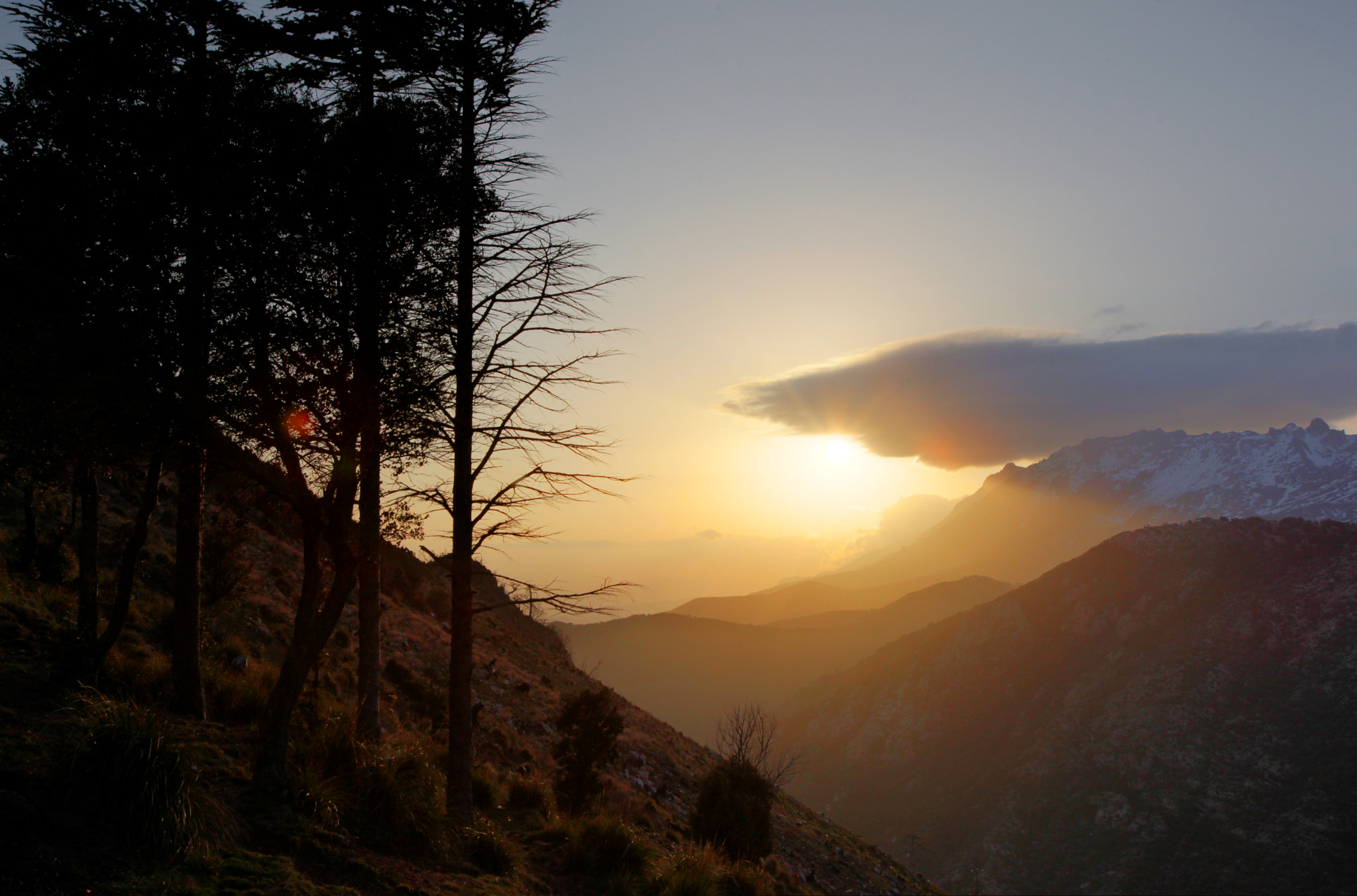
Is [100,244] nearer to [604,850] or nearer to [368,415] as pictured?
[368,415]

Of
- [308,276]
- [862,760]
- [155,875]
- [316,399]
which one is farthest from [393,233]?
[862,760]

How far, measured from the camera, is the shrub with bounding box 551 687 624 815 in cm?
2048

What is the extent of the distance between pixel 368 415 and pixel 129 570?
15.8 feet

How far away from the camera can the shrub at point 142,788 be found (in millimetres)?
6047

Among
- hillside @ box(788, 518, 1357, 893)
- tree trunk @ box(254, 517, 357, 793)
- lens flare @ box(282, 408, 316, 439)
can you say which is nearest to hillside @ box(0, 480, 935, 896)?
tree trunk @ box(254, 517, 357, 793)

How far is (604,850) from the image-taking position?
10727 mm

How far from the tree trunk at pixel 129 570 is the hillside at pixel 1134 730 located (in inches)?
3445

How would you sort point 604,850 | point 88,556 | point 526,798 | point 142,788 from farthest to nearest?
point 526,798
point 88,556
point 604,850
point 142,788

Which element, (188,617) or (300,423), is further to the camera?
(188,617)

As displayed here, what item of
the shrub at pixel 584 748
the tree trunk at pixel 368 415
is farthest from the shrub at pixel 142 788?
the shrub at pixel 584 748

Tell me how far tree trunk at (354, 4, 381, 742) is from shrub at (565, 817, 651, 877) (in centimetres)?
338

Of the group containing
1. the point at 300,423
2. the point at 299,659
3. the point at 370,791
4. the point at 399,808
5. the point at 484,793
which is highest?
the point at 300,423

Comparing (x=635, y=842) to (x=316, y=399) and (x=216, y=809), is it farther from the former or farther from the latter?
(x=316, y=399)

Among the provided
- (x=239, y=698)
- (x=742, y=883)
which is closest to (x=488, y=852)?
Result: (x=742, y=883)
